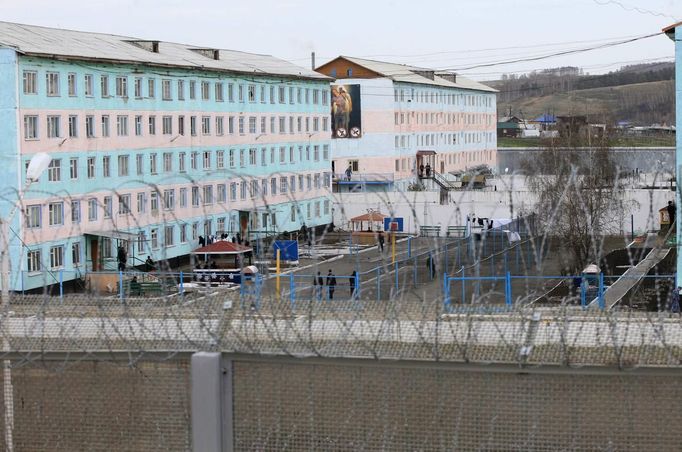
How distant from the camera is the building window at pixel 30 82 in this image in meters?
31.9

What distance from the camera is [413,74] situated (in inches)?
2680

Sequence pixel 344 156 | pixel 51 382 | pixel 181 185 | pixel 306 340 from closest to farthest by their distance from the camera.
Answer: pixel 306 340 < pixel 51 382 < pixel 181 185 < pixel 344 156

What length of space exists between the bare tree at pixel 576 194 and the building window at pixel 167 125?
1234 centimetres

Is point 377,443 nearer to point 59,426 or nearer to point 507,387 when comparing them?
point 507,387

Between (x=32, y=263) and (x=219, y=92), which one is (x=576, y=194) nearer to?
(x=32, y=263)

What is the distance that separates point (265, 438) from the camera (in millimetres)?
7465

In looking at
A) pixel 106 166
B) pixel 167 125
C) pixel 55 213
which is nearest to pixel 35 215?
pixel 55 213

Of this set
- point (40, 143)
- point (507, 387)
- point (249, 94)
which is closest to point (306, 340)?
point (507, 387)

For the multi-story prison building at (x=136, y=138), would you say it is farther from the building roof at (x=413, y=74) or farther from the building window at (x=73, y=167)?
the building roof at (x=413, y=74)

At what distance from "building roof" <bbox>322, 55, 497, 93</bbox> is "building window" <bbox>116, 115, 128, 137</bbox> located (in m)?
26.0

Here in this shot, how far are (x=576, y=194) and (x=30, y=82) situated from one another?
574 inches

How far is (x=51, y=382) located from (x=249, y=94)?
1505 inches

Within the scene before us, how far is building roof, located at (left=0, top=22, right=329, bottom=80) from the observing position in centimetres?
3316

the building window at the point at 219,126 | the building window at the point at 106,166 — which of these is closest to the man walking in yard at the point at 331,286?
the building window at the point at 106,166
